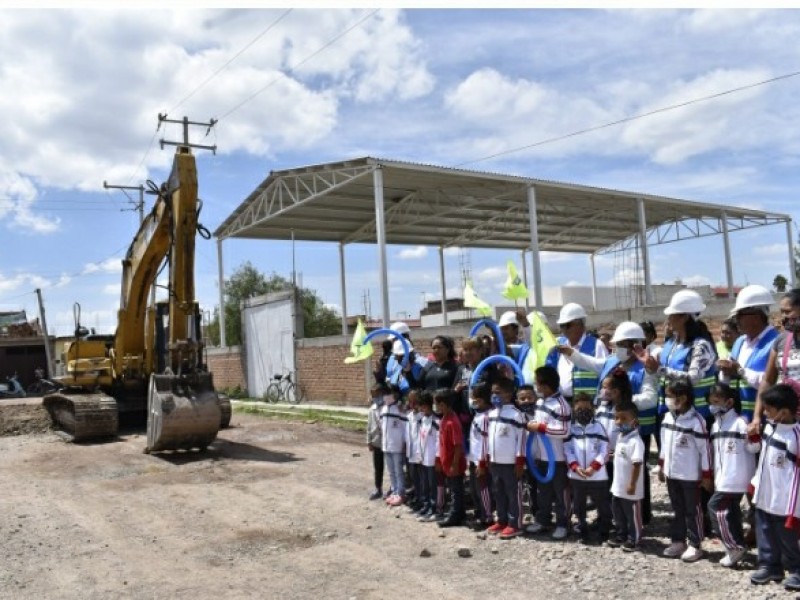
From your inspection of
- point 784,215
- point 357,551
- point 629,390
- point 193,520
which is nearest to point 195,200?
point 193,520

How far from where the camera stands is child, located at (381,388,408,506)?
24.5ft

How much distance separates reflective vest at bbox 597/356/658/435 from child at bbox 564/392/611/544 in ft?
1.04

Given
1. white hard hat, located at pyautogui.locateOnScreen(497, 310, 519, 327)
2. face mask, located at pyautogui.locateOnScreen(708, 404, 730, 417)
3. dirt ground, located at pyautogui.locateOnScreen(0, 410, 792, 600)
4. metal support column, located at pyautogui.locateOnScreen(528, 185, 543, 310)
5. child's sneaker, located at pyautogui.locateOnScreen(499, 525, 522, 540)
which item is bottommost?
dirt ground, located at pyautogui.locateOnScreen(0, 410, 792, 600)

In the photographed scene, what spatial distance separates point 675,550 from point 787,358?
1.64m

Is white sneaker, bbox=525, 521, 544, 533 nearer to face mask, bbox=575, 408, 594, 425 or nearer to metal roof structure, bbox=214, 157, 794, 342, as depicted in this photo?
face mask, bbox=575, 408, 594, 425

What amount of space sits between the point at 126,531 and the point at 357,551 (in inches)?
99.7

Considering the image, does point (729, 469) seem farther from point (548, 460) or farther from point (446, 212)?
point (446, 212)

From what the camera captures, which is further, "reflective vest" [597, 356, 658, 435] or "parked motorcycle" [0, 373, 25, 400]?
"parked motorcycle" [0, 373, 25, 400]

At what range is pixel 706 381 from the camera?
5332 mm

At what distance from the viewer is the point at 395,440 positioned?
24.4 feet

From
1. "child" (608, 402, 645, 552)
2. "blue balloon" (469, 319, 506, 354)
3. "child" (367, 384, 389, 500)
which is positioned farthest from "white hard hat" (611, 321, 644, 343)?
"child" (367, 384, 389, 500)

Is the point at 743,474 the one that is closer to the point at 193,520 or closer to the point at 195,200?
the point at 193,520

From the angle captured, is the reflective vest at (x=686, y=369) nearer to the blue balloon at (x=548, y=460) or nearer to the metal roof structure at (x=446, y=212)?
the blue balloon at (x=548, y=460)

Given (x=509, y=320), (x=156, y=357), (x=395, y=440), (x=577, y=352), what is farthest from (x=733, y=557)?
(x=156, y=357)
